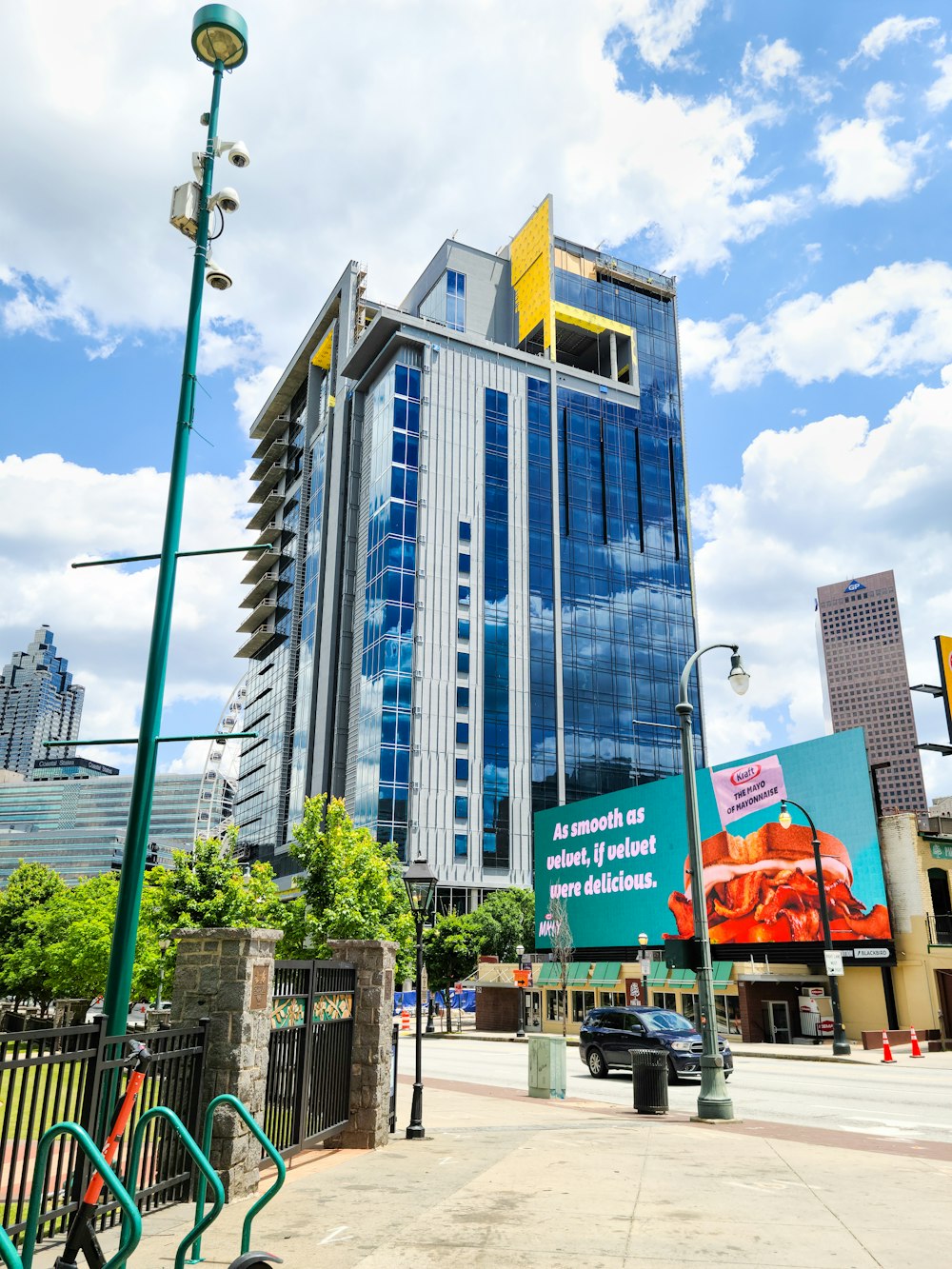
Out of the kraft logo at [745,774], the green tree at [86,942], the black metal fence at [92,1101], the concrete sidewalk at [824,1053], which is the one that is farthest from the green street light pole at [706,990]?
the kraft logo at [745,774]

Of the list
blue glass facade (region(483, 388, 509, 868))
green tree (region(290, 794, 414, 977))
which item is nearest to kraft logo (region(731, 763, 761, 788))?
green tree (region(290, 794, 414, 977))

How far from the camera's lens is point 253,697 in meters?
116

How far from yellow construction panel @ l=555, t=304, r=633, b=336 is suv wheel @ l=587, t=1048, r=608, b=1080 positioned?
79.2 metres

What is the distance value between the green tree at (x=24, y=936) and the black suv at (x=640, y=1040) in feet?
121

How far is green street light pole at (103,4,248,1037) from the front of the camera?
7980 millimetres

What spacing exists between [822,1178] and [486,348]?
276ft

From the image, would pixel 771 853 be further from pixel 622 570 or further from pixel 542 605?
pixel 622 570

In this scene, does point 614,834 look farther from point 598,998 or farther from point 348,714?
point 348,714

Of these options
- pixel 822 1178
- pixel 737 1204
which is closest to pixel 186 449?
pixel 737 1204

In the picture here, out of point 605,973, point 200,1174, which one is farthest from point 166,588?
point 605,973

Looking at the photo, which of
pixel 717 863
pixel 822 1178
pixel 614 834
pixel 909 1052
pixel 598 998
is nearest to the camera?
pixel 822 1178

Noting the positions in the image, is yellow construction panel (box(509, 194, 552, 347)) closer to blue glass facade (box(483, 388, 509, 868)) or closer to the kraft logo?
blue glass facade (box(483, 388, 509, 868))

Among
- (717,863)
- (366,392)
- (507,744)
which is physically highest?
(366,392)

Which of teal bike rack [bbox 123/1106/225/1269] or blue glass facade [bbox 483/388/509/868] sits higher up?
blue glass facade [bbox 483/388/509/868]
